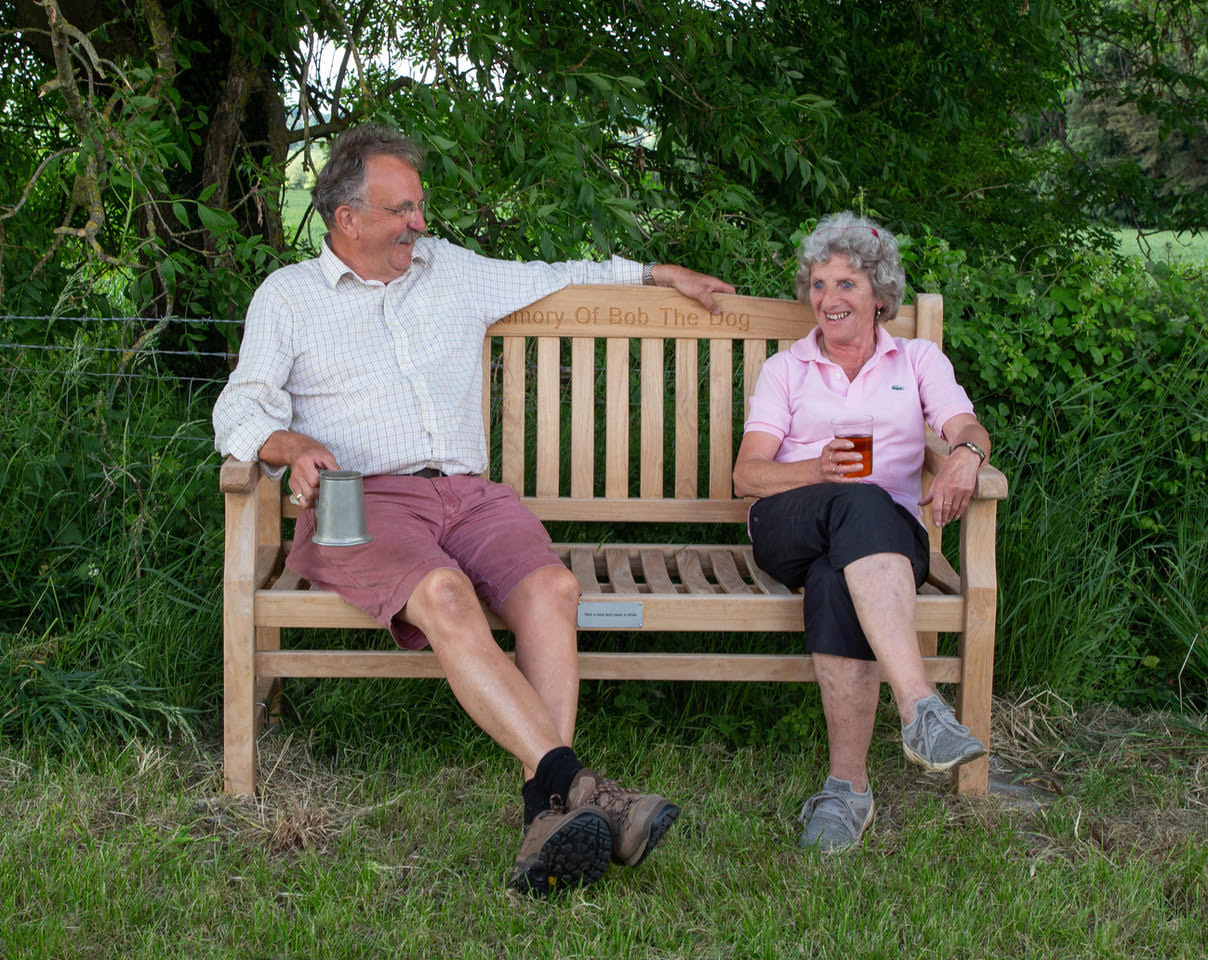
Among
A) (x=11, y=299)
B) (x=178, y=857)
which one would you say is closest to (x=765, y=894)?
(x=178, y=857)

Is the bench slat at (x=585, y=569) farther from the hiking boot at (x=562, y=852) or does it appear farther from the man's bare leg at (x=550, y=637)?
the hiking boot at (x=562, y=852)

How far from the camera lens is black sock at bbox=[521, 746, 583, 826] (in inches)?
103

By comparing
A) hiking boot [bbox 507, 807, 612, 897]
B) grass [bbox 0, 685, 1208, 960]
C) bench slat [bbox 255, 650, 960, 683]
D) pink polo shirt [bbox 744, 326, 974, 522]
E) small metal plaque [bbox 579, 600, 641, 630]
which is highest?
pink polo shirt [bbox 744, 326, 974, 522]

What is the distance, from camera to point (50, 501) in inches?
142

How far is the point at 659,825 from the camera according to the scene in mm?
2529

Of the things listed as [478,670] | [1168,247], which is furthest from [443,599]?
[1168,247]

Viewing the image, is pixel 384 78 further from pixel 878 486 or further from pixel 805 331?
pixel 878 486

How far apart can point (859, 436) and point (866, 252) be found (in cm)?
62

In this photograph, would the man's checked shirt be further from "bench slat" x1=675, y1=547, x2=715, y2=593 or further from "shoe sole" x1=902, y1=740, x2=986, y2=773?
"shoe sole" x1=902, y1=740, x2=986, y2=773

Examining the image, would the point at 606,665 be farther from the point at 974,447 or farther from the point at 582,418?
the point at 974,447

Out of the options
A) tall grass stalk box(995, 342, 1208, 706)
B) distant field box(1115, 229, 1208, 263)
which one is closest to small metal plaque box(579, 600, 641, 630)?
A: tall grass stalk box(995, 342, 1208, 706)

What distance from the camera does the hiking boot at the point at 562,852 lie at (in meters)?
2.48

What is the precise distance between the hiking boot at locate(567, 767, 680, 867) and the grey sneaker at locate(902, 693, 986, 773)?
58 cm

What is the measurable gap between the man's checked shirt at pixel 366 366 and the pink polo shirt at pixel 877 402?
31.9 inches
